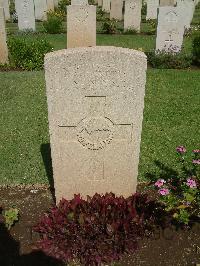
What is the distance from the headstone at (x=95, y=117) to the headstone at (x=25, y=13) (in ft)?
43.7

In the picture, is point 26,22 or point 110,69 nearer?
point 110,69

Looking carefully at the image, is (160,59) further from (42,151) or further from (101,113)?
(101,113)

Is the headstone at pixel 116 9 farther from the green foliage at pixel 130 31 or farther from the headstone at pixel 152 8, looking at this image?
the green foliage at pixel 130 31

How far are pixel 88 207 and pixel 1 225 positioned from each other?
3.59ft

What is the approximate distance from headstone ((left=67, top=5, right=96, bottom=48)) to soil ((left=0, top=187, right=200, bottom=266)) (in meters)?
8.61

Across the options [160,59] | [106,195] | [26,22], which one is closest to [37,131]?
[106,195]

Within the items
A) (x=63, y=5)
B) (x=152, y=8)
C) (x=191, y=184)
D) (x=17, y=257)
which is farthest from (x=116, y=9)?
(x=17, y=257)

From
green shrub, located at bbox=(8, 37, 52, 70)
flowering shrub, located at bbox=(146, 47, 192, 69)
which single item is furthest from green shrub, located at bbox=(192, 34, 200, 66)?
green shrub, located at bbox=(8, 37, 52, 70)

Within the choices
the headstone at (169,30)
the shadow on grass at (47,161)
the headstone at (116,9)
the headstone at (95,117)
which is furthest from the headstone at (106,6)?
the headstone at (95,117)

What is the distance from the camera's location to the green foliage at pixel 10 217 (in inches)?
166

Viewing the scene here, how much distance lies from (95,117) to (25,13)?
46.1ft

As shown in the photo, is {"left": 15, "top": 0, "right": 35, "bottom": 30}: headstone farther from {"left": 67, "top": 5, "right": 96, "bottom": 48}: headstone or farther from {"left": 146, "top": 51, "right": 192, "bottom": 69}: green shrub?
{"left": 146, "top": 51, "right": 192, "bottom": 69}: green shrub

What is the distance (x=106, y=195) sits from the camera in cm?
435

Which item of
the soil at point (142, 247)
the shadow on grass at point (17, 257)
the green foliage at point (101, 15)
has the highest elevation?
the green foliage at point (101, 15)
